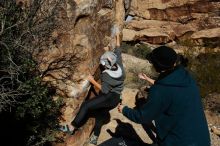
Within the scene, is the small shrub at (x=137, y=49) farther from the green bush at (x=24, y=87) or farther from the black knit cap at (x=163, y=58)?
the black knit cap at (x=163, y=58)

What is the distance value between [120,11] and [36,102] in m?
4.08

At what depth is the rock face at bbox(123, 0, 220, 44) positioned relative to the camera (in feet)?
60.2

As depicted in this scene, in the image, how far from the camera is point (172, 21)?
19344mm

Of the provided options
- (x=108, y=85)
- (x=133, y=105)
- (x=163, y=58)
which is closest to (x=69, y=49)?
(x=108, y=85)

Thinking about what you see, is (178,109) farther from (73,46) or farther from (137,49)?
(137,49)

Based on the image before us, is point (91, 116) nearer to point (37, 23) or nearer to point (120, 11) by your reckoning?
point (37, 23)

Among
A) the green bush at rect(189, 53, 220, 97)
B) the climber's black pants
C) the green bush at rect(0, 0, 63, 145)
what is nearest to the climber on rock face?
the climber's black pants

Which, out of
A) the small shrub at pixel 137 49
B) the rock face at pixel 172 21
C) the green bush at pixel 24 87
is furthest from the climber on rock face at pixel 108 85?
the rock face at pixel 172 21

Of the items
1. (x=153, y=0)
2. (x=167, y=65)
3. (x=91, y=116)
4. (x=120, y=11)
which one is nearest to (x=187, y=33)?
(x=153, y=0)

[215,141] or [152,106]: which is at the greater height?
[152,106]

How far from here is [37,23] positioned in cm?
716

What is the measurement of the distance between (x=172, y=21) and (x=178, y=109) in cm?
1571

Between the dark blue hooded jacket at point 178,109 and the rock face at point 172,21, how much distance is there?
1391 centimetres

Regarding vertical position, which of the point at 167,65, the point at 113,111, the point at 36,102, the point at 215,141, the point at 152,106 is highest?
the point at 167,65
